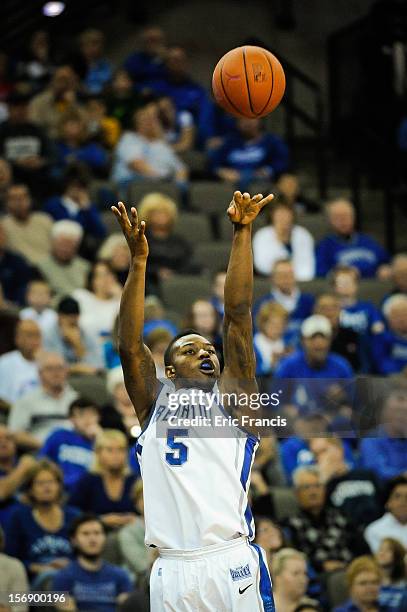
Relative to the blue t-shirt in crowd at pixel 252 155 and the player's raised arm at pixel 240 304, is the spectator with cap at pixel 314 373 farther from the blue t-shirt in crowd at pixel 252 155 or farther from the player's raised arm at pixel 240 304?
the player's raised arm at pixel 240 304

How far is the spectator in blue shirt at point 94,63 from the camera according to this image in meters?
14.6

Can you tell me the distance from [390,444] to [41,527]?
2779 mm

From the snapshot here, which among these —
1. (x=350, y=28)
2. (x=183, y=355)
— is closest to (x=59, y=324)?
(x=183, y=355)

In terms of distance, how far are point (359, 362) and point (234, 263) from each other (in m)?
5.25

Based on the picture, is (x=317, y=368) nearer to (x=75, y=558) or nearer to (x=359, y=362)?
(x=359, y=362)

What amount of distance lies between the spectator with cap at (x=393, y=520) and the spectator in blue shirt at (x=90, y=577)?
1.87m

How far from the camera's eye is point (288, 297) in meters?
11.7

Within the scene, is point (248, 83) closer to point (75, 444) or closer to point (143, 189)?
point (75, 444)

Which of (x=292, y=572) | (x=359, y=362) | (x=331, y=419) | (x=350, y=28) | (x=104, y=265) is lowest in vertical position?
(x=292, y=572)

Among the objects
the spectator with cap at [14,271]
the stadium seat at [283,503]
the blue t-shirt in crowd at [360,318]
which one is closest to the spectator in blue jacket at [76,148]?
the spectator with cap at [14,271]

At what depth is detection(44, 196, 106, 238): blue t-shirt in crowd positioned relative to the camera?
39.8 feet

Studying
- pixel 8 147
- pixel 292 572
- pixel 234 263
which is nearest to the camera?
pixel 234 263

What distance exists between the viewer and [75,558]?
8773 mm

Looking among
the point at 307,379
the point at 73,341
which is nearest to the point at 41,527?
the point at 73,341
